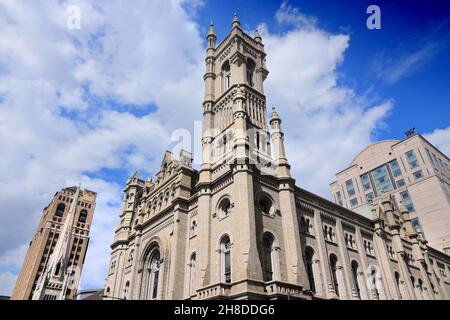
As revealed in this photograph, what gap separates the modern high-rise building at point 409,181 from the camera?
63000 millimetres

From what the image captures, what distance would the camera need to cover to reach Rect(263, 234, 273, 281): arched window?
2600 centimetres

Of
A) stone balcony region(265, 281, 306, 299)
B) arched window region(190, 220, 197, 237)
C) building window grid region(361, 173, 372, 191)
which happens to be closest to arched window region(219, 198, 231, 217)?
arched window region(190, 220, 197, 237)

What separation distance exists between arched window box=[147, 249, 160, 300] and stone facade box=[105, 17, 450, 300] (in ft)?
0.37

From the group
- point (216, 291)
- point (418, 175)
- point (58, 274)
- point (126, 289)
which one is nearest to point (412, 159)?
point (418, 175)

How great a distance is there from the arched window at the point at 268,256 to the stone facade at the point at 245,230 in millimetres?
85

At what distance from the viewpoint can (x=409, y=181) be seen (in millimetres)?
69250

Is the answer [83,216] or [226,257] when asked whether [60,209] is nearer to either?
[83,216]

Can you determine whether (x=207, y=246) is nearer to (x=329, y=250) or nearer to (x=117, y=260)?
(x=329, y=250)

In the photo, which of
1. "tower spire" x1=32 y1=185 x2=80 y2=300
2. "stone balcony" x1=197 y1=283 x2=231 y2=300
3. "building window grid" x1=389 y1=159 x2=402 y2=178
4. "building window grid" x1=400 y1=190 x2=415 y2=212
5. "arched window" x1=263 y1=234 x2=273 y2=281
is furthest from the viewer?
"building window grid" x1=389 y1=159 x2=402 y2=178

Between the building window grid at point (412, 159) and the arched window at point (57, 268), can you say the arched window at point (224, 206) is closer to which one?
the arched window at point (57, 268)

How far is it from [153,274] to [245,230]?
54.2ft

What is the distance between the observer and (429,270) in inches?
1855

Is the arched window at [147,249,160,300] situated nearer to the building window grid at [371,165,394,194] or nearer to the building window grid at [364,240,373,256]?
the building window grid at [364,240,373,256]
